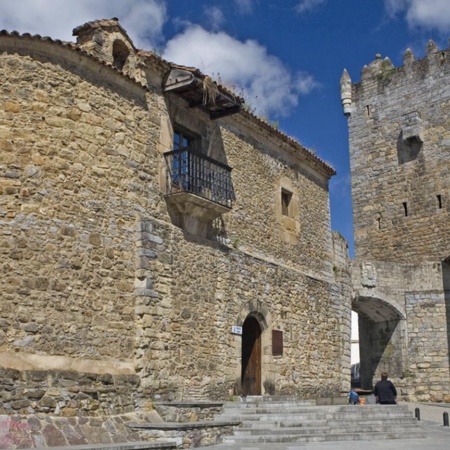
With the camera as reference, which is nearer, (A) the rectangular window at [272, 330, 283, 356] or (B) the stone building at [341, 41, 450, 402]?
(A) the rectangular window at [272, 330, 283, 356]

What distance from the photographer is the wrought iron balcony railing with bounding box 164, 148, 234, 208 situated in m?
Result: 13.4

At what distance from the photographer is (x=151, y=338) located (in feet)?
39.4

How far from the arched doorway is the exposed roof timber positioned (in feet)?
15.4

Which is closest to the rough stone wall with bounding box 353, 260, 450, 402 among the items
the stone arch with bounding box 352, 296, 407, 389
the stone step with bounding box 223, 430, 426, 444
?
the stone arch with bounding box 352, 296, 407, 389

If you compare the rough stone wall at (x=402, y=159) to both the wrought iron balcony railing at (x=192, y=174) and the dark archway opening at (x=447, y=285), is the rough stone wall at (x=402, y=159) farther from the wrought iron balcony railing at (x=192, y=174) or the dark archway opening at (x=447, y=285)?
the wrought iron balcony railing at (x=192, y=174)

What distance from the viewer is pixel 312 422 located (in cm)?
1280

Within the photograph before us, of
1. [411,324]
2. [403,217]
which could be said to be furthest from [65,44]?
[403,217]

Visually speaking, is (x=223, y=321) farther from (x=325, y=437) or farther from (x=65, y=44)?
(x=65, y=44)

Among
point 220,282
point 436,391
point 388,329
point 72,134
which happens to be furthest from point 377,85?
point 72,134

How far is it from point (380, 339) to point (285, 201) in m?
8.64

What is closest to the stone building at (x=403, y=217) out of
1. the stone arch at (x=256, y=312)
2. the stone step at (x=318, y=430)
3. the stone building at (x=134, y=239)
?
the stone building at (x=134, y=239)

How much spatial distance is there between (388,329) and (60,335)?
15523 millimetres

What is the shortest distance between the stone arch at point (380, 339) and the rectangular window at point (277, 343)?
7000mm

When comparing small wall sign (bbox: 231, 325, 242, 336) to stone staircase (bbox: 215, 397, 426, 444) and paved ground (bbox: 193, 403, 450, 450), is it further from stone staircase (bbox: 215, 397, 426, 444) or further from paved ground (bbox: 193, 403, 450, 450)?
paved ground (bbox: 193, 403, 450, 450)
